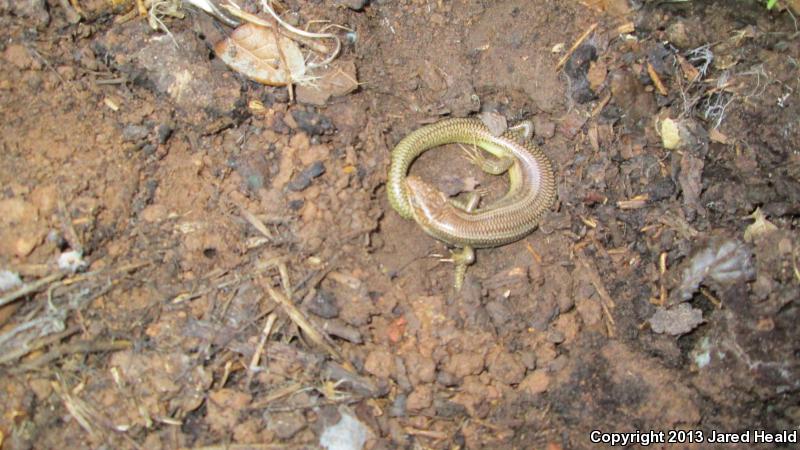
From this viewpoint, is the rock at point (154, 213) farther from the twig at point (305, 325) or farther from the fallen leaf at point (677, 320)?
the fallen leaf at point (677, 320)

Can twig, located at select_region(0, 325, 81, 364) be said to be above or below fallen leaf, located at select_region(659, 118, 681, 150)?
below

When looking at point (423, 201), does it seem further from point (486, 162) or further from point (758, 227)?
point (758, 227)

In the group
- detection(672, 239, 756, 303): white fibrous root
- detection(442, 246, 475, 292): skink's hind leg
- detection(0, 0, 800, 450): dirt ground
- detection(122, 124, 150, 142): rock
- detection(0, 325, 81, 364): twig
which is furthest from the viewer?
detection(442, 246, 475, 292): skink's hind leg

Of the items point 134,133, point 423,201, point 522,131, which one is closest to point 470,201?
point 423,201

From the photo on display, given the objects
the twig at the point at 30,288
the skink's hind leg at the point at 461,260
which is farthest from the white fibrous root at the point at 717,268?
the twig at the point at 30,288

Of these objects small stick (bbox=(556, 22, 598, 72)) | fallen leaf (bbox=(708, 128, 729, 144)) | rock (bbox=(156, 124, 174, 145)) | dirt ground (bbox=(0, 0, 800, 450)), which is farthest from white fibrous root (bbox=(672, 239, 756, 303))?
rock (bbox=(156, 124, 174, 145))

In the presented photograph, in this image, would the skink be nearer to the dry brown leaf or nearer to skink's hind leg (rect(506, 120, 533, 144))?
skink's hind leg (rect(506, 120, 533, 144))
